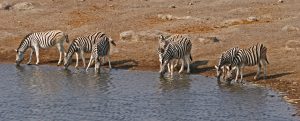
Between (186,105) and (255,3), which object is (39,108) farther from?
(255,3)

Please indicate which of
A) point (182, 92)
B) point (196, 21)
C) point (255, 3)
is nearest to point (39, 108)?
point (182, 92)

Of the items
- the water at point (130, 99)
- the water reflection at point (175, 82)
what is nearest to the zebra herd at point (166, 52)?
the water reflection at point (175, 82)

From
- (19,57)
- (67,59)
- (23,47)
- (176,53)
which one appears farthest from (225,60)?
(23,47)

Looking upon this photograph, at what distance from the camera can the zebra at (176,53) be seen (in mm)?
38969

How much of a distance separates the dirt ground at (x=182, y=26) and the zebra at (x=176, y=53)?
0.89m

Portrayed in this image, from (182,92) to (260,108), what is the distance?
4938 millimetres

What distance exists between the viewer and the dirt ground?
41.2 meters

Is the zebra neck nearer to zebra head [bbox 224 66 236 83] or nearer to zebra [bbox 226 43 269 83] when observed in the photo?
zebra head [bbox 224 66 236 83]

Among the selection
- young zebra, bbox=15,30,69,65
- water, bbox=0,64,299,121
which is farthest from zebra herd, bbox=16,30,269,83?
water, bbox=0,64,299,121

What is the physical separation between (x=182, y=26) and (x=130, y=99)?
21527 millimetres

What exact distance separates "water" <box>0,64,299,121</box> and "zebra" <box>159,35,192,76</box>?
0.89 meters

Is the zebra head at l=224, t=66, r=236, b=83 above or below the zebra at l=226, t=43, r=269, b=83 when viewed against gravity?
below

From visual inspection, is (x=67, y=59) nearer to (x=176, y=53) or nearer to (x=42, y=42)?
(x=42, y=42)

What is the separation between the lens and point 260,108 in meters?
29.0
